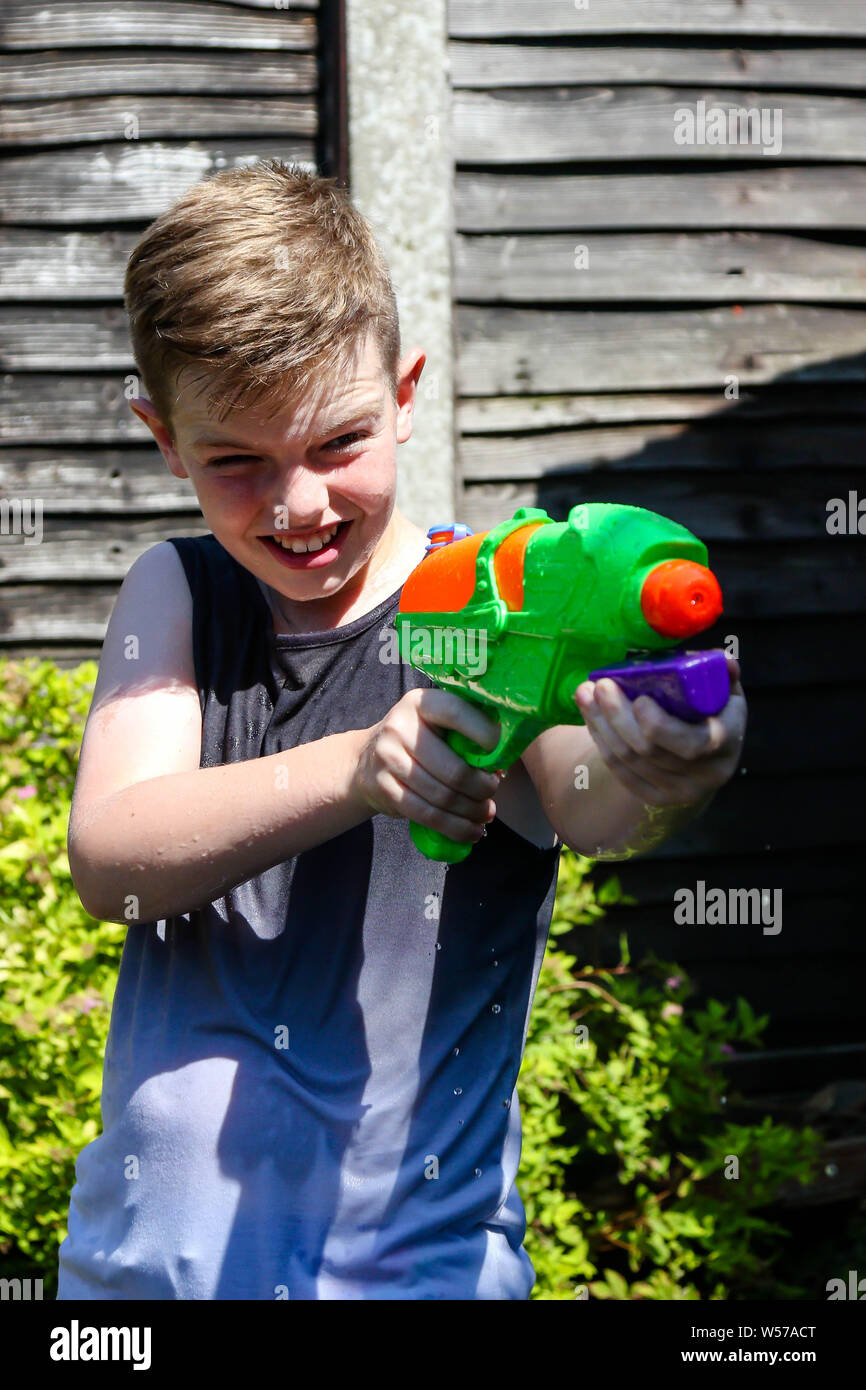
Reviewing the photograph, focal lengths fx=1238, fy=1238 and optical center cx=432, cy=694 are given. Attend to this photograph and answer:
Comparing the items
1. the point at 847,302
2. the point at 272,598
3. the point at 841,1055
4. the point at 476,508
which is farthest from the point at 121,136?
the point at 841,1055

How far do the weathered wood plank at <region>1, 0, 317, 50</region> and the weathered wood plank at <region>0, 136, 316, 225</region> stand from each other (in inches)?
11.2

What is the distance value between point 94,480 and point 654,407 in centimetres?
176

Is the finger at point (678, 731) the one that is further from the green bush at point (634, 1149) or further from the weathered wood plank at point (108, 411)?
the weathered wood plank at point (108, 411)

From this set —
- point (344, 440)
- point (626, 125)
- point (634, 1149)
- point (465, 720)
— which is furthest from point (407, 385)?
point (626, 125)

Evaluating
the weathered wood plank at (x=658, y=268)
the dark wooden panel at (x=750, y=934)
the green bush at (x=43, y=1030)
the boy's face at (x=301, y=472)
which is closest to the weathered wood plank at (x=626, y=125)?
the weathered wood plank at (x=658, y=268)

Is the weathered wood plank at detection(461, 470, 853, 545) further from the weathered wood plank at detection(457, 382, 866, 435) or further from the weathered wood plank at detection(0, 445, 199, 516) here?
the weathered wood plank at detection(0, 445, 199, 516)

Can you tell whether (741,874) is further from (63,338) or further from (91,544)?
(63,338)

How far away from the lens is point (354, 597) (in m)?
1.67

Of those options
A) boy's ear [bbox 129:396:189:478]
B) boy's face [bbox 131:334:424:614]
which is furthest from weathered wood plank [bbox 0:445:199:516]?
boy's face [bbox 131:334:424:614]

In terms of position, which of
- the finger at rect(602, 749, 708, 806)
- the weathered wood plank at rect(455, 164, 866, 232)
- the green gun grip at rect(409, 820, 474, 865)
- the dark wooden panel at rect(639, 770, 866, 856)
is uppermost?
the weathered wood plank at rect(455, 164, 866, 232)

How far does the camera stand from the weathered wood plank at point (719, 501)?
3830 millimetres

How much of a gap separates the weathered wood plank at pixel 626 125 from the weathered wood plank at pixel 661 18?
172 millimetres

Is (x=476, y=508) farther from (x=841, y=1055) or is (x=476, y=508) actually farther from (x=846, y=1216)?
(x=846, y=1216)

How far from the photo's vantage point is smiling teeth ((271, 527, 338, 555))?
1526 mm
